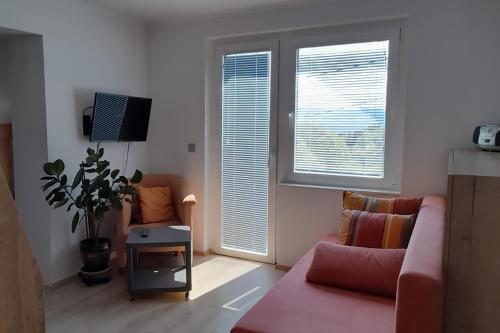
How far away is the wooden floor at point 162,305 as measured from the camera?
2.59m

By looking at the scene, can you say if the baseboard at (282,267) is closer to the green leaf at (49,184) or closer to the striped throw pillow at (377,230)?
the striped throw pillow at (377,230)

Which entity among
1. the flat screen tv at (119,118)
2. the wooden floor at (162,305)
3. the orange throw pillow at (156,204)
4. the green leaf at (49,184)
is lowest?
the wooden floor at (162,305)

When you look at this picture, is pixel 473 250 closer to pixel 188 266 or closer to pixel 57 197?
pixel 188 266

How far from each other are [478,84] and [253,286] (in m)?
2.32

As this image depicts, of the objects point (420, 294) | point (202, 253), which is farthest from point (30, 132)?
point (420, 294)

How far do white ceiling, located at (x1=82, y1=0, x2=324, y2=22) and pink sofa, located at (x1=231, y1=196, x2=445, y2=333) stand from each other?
212cm

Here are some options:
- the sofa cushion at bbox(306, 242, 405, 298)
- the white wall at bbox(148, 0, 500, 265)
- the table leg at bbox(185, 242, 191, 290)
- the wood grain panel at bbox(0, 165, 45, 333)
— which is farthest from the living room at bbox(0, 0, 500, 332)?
the wood grain panel at bbox(0, 165, 45, 333)

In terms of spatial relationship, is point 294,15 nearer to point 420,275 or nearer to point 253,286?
point 253,286

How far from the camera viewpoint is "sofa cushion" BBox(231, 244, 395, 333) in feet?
5.82

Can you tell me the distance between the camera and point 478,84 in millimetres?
2777

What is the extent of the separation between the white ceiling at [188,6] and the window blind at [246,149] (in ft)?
Result: 1.35

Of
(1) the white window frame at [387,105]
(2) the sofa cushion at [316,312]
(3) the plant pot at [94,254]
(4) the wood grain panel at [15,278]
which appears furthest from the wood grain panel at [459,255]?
(3) the plant pot at [94,254]

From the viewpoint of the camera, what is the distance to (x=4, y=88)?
11.2 feet

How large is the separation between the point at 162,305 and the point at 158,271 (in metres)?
0.48
